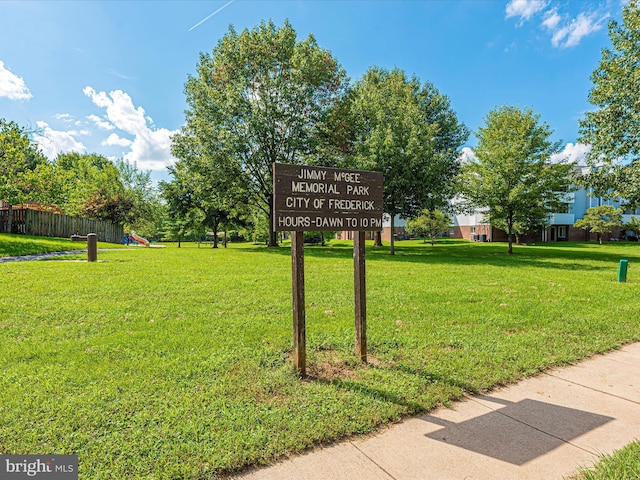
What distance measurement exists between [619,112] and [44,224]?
33597mm

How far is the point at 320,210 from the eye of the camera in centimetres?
405

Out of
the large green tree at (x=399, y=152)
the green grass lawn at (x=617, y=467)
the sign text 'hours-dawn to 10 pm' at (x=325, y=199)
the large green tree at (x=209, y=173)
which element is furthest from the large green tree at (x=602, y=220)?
the green grass lawn at (x=617, y=467)

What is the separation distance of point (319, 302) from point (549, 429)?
4625mm

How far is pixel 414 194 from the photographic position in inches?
797

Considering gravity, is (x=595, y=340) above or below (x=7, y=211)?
below

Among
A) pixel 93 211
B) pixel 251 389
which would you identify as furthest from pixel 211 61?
pixel 251 389

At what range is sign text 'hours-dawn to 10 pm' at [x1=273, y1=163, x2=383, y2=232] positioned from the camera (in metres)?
3.81

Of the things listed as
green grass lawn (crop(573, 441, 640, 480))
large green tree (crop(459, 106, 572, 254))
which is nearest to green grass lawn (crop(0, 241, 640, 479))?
green grass lawn (crop(573, 441, 640, 480))

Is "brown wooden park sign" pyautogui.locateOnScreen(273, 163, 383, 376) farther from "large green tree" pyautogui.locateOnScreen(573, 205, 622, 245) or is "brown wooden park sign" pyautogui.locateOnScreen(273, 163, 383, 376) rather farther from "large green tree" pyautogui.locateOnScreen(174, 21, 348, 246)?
"large green tree" pyautogui.locateOnScreen(573, 205, 622, 245)

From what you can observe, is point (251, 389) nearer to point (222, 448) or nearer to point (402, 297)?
point (222, 448)

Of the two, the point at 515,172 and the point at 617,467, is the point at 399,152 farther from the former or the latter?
the point at 617,467

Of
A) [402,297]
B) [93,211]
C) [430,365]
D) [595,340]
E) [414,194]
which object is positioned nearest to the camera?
[430,365]

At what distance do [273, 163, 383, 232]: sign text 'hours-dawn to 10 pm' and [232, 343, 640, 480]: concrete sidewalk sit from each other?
6.70 feet

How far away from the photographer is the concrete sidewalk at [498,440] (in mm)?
2422
